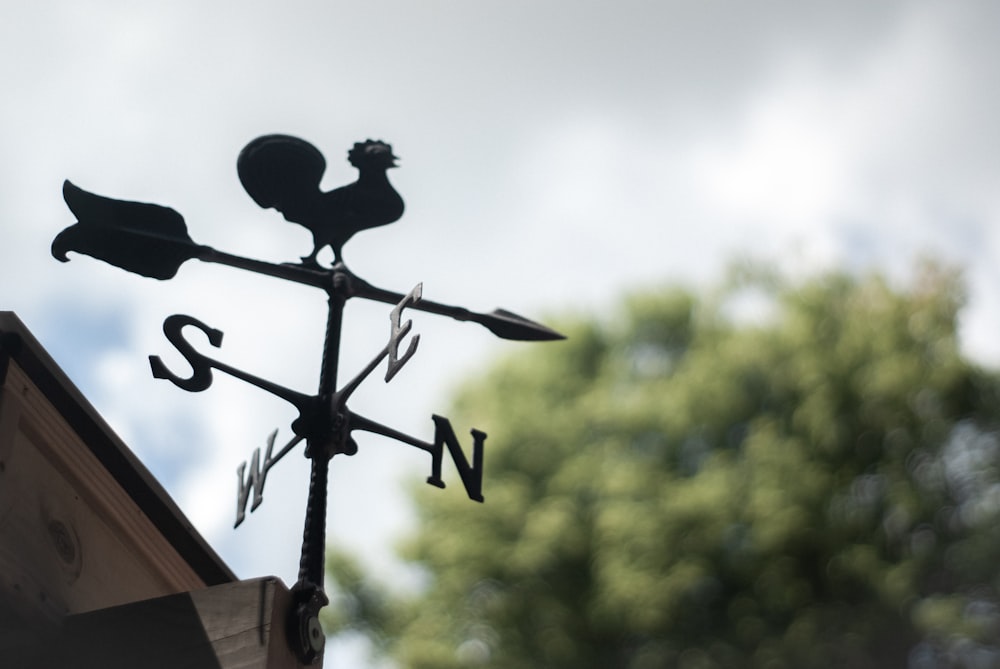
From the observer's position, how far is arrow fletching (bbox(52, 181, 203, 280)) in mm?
1610

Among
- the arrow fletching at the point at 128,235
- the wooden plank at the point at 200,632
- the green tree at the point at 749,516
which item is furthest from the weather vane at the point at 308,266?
the green tree at the point at 749,516

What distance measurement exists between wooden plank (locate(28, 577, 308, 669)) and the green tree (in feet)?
19.2

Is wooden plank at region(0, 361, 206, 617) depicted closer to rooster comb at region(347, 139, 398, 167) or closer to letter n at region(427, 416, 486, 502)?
letter n at region(427, 416, 486, 502)

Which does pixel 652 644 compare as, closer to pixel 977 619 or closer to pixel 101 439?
pixel 977 619

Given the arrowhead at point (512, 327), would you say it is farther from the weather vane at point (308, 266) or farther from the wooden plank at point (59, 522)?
the wooden plank at point (59, 522)

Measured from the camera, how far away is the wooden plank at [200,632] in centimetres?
113

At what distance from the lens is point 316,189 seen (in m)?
1.77

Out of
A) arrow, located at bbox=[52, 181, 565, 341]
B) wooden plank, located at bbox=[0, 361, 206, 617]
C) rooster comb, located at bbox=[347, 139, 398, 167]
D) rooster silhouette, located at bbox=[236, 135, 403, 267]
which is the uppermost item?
rooster comb, located at bbox=[347, 139, 398, 167]

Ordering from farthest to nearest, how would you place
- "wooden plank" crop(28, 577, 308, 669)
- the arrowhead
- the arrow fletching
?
the arrowhead, the arrow fletching, "wooden plank" crop(28, 577, 308, 669)

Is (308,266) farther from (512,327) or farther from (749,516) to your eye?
(749,516)

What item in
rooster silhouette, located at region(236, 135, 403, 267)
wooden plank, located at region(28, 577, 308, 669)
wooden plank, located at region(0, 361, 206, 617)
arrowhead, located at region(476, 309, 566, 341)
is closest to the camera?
wooden plank, located at region(28, 577, 308, 669)

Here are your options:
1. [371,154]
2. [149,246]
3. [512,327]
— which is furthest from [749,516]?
[149,246]

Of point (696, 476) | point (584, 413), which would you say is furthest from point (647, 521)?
point (584, 413)

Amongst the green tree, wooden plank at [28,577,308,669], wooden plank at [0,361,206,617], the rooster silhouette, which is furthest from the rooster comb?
the green tree
